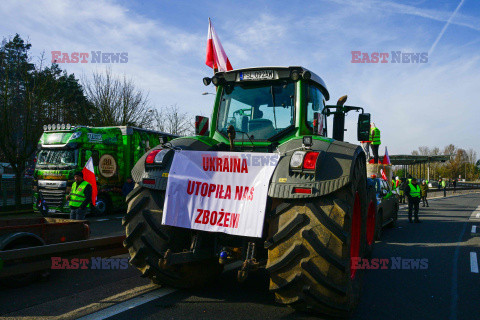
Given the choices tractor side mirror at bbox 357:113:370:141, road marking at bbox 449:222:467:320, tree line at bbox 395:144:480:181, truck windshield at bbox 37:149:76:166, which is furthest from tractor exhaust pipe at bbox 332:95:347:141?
tree line at bbox 395:144:480:181

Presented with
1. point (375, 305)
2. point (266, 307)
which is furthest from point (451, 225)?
point (266, 307)

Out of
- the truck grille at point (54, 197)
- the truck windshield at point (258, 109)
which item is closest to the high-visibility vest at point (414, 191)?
the truck windshield at point (258, 109)

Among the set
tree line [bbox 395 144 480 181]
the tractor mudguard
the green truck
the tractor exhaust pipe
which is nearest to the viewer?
the tractor mudguard

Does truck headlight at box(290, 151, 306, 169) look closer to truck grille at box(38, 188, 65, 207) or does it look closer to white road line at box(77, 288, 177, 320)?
white road line at box(77, 288, 177, 320)

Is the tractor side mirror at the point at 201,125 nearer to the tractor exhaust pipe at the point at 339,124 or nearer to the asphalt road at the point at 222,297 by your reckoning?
the tractor exhaust pipe at the point at 339,124

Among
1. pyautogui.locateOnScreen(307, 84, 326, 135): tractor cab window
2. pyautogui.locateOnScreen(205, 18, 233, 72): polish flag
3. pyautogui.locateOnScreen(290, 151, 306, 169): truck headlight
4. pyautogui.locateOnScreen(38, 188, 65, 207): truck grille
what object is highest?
pyautogui.locateOnScreen(205, 18, 233, 72): polish flag

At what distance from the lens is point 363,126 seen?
5582 millimetres

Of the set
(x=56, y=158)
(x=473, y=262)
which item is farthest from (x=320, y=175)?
(x=56, y=158)

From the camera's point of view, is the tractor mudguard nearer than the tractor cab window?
Yes

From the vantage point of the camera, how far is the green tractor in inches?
137

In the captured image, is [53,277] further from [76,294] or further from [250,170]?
[250,170]

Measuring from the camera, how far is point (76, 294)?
4828mm

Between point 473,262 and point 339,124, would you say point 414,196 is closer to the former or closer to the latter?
point 473,262

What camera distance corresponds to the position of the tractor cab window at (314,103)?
493 centimetres
